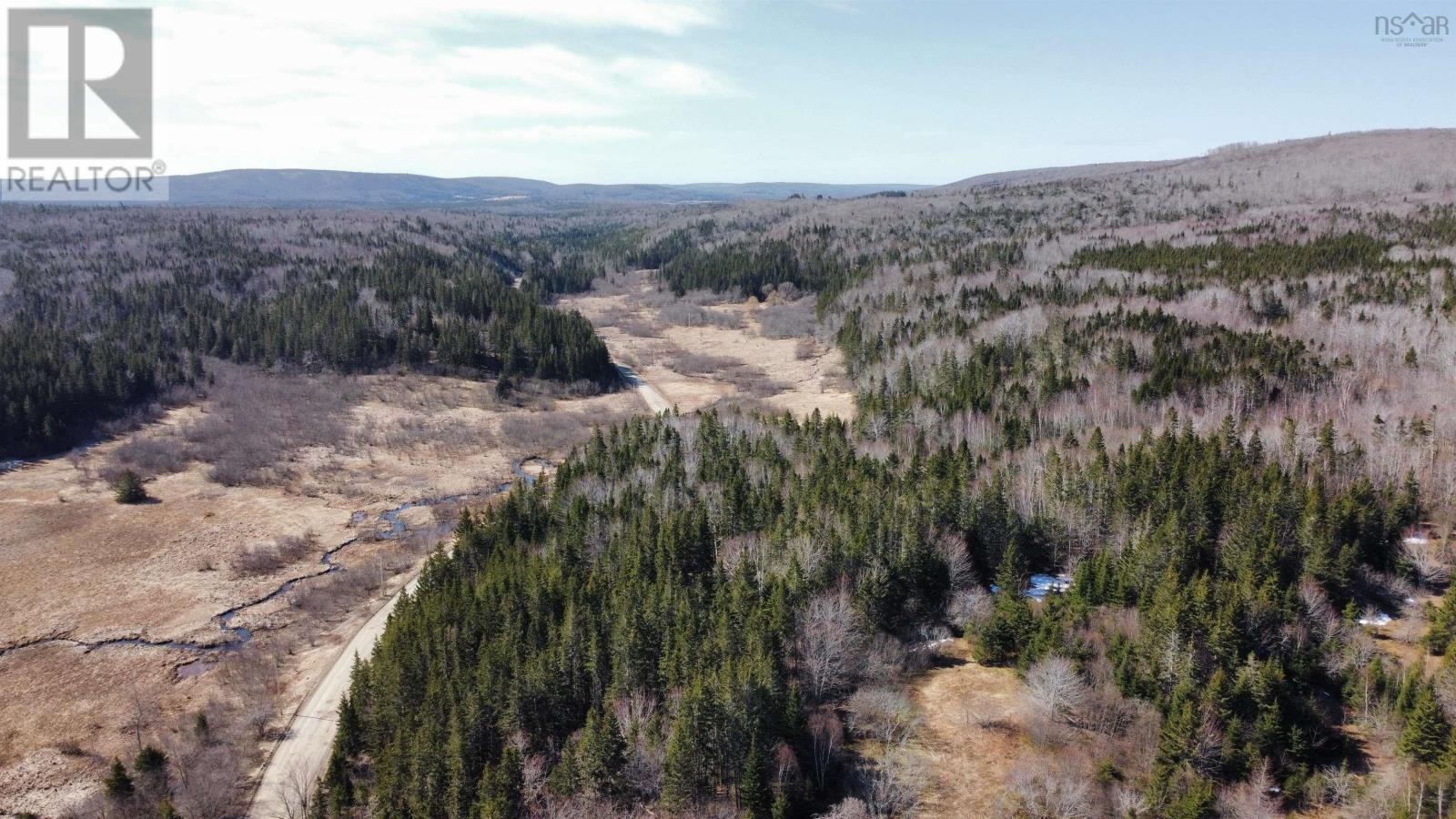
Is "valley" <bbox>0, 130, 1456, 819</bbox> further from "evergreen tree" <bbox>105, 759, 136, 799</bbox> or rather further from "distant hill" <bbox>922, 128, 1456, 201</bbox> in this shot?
"distant hill" <bbox>922, 128, 1456, 201</bbox>

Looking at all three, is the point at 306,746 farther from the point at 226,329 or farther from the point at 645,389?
the point at 226,329

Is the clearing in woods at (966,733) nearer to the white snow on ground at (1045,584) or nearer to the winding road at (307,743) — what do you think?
the white snow on ground at (1045,584)

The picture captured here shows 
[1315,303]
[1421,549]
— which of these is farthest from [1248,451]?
[1315,303]

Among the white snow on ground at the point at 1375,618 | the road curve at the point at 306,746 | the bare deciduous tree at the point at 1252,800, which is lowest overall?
the road curve at the point at 306,746

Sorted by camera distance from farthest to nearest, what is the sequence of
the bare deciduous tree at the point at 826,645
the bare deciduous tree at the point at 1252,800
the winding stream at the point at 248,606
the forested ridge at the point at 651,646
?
1. the winding stream at the point at 248,606
2. the bare deciduous tree at the point at 826,645
3. the forested ridge at the point at 651,646
4. the bare deciduous tree at the point at 1252,800

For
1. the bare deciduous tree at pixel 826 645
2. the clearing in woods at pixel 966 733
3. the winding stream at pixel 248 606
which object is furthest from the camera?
the winding stream at pixel 248 606

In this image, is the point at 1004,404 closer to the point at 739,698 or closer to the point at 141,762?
the point at 739,698

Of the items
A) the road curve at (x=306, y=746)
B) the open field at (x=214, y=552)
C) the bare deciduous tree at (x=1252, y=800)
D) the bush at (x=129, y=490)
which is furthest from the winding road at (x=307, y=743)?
the bush at (x=129, y=490)
